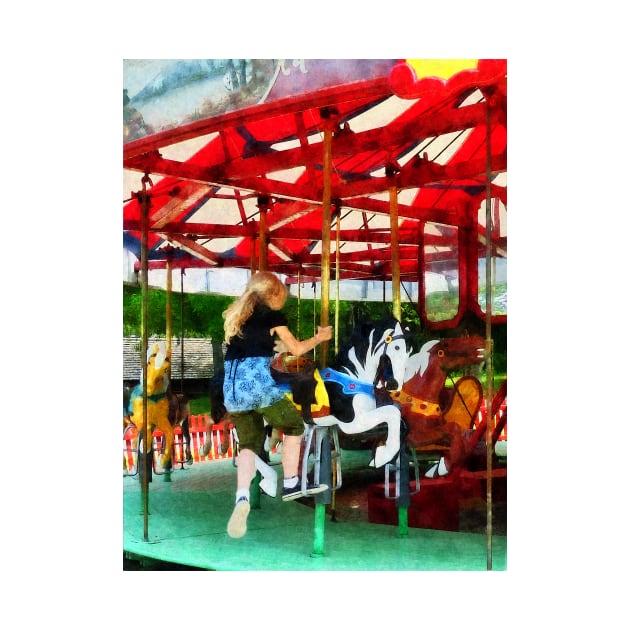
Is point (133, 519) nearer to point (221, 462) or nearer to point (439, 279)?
point (221, 462)

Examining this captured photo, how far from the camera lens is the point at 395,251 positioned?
4.63 metres

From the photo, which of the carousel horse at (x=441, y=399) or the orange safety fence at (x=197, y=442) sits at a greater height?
the carousel horse at (x=441, y=399)

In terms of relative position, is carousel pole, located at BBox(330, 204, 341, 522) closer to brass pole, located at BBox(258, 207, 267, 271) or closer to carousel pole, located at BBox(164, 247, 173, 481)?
brass pole, located at BBox(258, 207, 267, 271)

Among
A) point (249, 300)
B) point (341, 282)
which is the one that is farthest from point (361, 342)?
point (249, 300)

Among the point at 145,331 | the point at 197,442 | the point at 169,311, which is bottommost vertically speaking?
the point at 197,442

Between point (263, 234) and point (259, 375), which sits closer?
point (259, 375)

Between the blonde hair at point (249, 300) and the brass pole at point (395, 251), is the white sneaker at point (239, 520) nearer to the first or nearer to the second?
the blonde hair at point (249, 300)

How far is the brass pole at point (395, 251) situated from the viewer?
4555 millimetres

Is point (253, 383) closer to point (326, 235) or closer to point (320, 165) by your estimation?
point (326, 235)

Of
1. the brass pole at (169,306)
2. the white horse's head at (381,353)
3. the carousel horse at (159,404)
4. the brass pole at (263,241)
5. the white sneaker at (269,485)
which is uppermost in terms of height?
the brass pole at (263,241)

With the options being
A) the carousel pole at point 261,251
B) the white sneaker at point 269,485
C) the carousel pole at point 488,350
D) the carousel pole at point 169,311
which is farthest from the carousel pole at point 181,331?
the carousel pole at point 488,350

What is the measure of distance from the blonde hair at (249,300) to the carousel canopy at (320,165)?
0.28 ft

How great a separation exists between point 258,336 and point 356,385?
0.63m

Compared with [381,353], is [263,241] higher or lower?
higher
